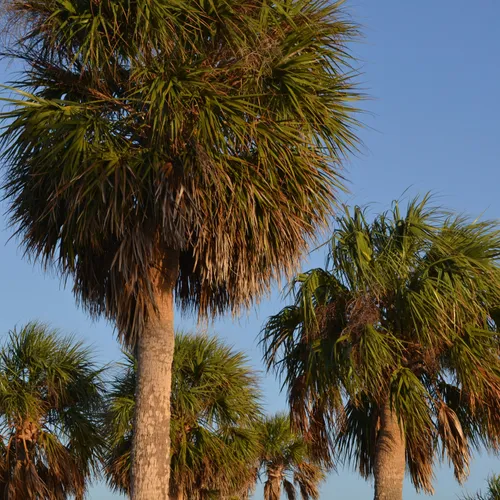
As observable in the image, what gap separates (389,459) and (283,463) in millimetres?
13812

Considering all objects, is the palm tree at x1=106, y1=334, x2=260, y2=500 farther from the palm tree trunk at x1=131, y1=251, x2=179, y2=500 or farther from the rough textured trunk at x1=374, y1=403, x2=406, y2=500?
the palm tree trunk at x1=131, y1=251, x2=179, y2=500

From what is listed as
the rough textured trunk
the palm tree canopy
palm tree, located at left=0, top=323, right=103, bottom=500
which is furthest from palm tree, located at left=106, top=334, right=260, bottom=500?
the palm tree canopy

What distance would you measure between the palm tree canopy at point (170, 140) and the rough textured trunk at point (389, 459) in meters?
3.34

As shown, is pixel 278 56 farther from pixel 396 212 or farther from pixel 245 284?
pixel 396 212

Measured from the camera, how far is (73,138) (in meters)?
9.89

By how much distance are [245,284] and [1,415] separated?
739 cm

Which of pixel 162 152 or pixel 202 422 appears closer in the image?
pixel 162 152

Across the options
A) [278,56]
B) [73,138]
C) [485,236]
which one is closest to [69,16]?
[73,138]

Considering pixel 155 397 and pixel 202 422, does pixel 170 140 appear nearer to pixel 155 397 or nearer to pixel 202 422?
pixel 155 397

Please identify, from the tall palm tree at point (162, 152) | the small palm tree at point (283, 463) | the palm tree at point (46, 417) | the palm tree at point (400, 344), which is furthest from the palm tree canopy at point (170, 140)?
the small palm tree at point (283, 463)

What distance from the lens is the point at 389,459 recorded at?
12.9m

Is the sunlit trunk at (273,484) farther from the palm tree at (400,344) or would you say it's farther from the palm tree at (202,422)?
the palm tree at (400,344)

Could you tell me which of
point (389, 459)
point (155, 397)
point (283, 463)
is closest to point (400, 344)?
point (389, 459)

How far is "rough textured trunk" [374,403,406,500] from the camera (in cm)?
1275
